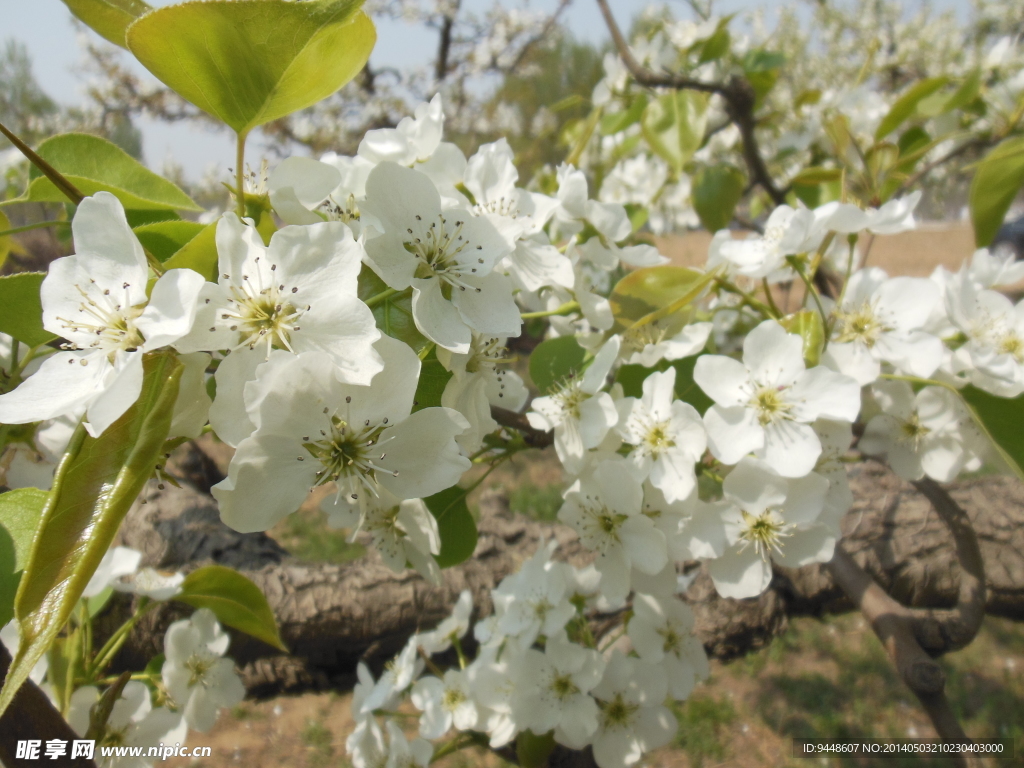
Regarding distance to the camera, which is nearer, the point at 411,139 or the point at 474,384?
the point at 474,384

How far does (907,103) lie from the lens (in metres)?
1.44

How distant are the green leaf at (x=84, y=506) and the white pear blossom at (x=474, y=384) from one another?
229 mm

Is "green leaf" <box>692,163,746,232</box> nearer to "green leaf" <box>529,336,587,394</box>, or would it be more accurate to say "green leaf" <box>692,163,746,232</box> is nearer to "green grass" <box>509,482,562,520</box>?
"green leaf" <box>529,336,587,394</box>

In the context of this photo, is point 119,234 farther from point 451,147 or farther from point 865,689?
point 865,689

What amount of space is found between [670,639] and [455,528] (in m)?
0.52

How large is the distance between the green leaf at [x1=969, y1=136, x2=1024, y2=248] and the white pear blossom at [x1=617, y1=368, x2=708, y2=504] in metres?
0.84

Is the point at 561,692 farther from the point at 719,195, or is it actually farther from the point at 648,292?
the point at 719,195

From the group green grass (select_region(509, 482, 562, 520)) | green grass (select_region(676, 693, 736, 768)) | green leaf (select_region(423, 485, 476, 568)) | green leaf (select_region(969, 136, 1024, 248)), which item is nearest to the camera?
green leaf (select_region(423, 485, 476, 568))

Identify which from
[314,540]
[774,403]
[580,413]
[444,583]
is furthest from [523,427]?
[314,540]

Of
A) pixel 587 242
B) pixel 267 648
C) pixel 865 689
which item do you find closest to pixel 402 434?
pixel 587 242

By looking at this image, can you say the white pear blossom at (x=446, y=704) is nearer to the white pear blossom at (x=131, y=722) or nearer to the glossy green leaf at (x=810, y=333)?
the white pear blossom at (x=131, y=722)

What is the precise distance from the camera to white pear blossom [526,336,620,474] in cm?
80

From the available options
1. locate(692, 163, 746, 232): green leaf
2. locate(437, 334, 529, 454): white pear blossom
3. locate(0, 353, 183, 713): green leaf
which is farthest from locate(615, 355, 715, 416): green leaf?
locate(692, 163, 746, 232): green leaf

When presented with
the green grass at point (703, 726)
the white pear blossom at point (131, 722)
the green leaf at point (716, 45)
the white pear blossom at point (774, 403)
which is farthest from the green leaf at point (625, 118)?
the green grass at point (703, 726)
